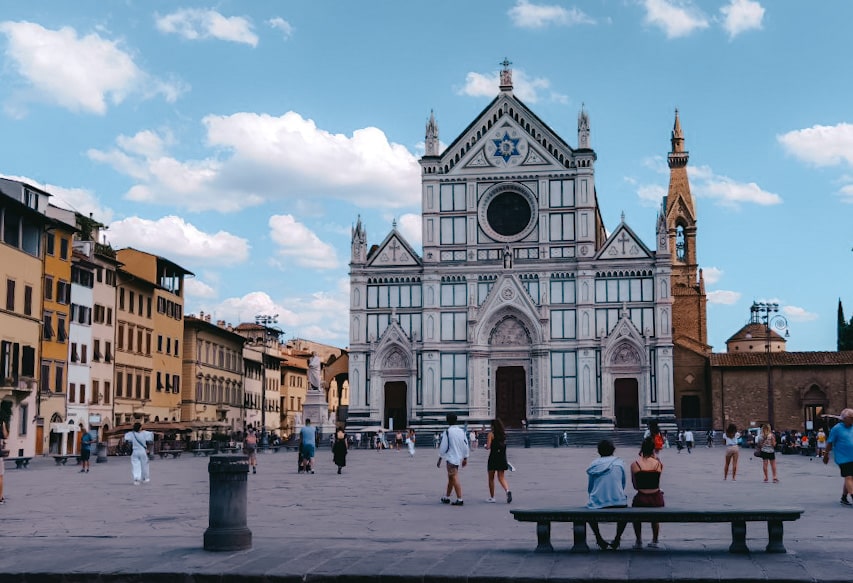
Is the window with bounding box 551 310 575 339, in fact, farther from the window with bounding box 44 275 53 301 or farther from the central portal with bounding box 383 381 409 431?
the window with bounding box 44 275 53 301

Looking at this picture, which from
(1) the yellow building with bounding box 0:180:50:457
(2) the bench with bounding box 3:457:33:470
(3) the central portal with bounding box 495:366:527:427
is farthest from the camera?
(3) the central portal with bounding box 495:366:527:427

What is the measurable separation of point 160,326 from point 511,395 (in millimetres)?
21746

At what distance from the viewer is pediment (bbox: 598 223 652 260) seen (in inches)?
2633

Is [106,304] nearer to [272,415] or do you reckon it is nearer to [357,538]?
[272,415]

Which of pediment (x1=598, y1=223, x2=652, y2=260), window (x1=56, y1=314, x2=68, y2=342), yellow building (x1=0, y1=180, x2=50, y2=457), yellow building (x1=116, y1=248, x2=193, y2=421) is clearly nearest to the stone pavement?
yellow building (x1=0, y1=180, x2=50, y2=457)

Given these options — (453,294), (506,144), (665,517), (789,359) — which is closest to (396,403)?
(453,294)

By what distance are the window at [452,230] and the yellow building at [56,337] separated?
2567 cm

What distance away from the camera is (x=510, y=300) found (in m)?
67.6

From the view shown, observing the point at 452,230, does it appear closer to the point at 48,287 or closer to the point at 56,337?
the point at 56,337

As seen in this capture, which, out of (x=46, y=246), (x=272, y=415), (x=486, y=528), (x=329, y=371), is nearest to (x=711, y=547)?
(x=486, y=528)

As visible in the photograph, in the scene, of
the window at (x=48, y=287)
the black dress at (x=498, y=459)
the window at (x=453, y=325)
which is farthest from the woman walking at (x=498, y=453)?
the window at (x=453, y=325)

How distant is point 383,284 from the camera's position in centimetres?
6938

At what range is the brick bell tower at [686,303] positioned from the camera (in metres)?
67.8

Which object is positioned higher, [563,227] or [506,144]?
[506,144]
